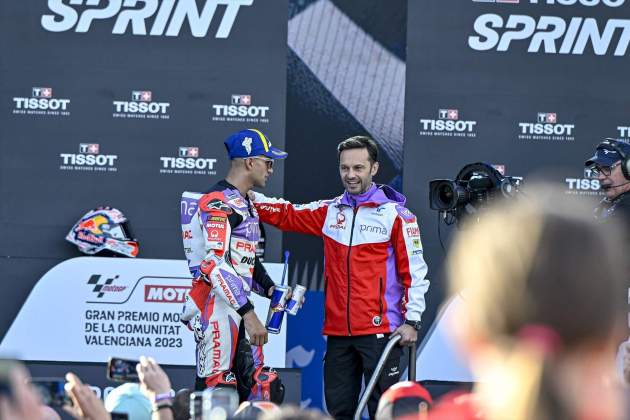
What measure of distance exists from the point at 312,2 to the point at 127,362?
4.63 m

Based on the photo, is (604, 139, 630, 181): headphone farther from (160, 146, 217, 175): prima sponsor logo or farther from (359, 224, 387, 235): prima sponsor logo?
(160, 146, 217, 175): prima sponsor logo

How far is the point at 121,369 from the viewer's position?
8.82 feet

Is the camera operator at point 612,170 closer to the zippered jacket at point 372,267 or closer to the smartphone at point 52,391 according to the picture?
the zippered jacket at point 372,267

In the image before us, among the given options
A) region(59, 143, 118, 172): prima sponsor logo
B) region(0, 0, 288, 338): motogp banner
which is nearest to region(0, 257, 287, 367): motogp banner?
region(0, 0, 288, 338): motogp banner

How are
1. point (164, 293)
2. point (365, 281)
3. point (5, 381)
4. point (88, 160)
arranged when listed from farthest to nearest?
point (88, 160) → point (164, 293) → point (365, 281) → point (5, 381)

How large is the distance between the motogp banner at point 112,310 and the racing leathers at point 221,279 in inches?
50.8

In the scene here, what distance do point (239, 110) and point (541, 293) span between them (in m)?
5.68

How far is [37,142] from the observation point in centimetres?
686

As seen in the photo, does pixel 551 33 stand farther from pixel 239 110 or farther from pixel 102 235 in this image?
pixel 102 235

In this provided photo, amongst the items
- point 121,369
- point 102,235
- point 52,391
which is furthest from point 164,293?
point 52,391

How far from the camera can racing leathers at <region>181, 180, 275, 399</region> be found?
5.04 meters

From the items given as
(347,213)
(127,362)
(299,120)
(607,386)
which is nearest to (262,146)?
(347,213)

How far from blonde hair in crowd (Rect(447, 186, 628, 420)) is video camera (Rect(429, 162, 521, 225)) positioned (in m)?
3.78

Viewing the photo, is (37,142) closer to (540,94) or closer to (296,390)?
(296,390)
